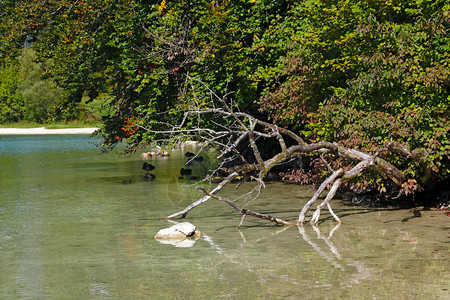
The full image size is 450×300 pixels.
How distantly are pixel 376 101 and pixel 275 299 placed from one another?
26.9 feet

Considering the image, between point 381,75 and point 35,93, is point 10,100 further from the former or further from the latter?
point 381,75

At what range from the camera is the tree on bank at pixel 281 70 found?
15.4 metres

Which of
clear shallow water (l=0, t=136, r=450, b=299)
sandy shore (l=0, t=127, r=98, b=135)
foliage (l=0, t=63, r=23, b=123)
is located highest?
foliage (l=0, t=63, r=23, b=123)

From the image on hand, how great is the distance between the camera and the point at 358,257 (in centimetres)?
1202

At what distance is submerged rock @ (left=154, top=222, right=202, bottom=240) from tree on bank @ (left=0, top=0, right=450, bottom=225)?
2176 millimetres

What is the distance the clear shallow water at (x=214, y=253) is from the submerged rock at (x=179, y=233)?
0.35 meters

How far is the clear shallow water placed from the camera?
10.0 m

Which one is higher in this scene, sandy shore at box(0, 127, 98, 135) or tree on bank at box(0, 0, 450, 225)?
tree on bank at box(0, 0, 450, 225)

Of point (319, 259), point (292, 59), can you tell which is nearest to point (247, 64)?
point (292, 59)

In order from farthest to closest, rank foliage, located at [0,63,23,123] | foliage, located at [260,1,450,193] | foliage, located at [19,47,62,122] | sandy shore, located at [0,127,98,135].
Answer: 1. foliage, located at [0,63,23,123]
2. foliage, located at [19,47,62,122]
3. sandy shore, located at [0,127,98,135]
4. foliage, located at [260,1,450,193]

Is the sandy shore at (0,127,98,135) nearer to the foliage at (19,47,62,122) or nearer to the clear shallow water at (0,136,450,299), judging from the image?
the foliage at (19,47,62,122)

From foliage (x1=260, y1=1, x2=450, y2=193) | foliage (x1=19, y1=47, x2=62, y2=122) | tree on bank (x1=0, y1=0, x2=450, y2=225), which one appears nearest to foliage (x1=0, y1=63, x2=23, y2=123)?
foliage (x1=19, y1=47, x2=62, y2=122)

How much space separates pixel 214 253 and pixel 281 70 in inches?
339

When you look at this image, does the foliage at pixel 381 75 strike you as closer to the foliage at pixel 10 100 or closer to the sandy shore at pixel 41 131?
the sandy shore at pixel 41 131
